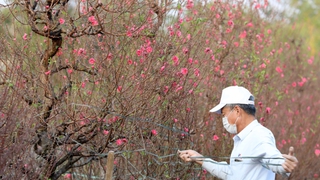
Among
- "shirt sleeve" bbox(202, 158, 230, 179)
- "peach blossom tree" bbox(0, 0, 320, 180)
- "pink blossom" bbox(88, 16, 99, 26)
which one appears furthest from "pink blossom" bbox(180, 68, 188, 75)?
"shirt sleeve" bbox(202, 158, 230, 179)

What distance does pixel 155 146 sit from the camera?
6500 millimetres

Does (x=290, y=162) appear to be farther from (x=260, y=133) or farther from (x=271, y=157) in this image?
(x=260, y=133)

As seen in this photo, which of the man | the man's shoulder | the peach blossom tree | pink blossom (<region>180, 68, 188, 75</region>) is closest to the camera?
the man

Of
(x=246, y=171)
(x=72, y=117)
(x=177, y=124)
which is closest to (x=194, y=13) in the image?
(x=177, y=124)

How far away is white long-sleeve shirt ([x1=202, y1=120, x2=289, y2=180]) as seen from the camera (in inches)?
174

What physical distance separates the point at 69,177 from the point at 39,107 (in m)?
1.09

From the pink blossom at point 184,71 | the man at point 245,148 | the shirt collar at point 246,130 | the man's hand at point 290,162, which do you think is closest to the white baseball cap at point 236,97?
the man at point 245,148

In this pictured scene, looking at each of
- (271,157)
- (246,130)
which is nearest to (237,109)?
(246,130)

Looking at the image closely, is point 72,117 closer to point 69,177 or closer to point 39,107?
point 39,107

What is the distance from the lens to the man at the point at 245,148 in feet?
14.5

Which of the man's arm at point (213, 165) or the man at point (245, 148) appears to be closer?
the man at point (245, 148)

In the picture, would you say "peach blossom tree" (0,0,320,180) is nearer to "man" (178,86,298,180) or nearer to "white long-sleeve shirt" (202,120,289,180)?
"man" (178,86,298,180)

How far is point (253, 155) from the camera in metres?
4.54

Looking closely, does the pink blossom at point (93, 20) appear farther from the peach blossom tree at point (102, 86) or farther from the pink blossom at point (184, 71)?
the pink blossom at point (184, 71)
